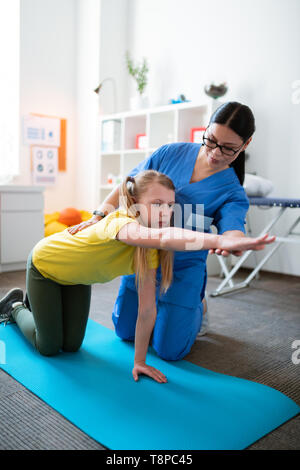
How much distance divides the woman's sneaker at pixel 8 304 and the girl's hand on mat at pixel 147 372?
779 millimetres

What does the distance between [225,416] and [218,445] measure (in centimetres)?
16

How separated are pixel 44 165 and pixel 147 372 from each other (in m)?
3.46

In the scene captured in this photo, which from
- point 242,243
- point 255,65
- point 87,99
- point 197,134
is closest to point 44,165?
point 87,99

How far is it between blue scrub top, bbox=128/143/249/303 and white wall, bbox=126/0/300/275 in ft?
6.38

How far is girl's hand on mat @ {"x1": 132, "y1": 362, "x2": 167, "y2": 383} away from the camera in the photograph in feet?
4.72

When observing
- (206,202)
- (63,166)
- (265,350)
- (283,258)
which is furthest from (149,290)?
(63,166)

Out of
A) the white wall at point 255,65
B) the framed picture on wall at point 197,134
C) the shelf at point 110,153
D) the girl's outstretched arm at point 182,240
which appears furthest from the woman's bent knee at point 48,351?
the shelf at point 110,153

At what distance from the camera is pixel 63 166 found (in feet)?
15.3

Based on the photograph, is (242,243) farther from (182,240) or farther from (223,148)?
(223,148)

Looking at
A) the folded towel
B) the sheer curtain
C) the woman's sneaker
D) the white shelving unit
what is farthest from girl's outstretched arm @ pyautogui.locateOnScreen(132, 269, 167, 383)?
the sheer curtain

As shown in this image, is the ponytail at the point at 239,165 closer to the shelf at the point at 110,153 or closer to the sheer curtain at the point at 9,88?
the shelf at the point at 110,153

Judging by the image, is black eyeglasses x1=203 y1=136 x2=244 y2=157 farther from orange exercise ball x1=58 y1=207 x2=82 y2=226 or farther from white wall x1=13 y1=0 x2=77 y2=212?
white wall x1=13 y1=0 x2=77 y2=212

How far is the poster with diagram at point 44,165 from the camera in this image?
4371 millimetres
